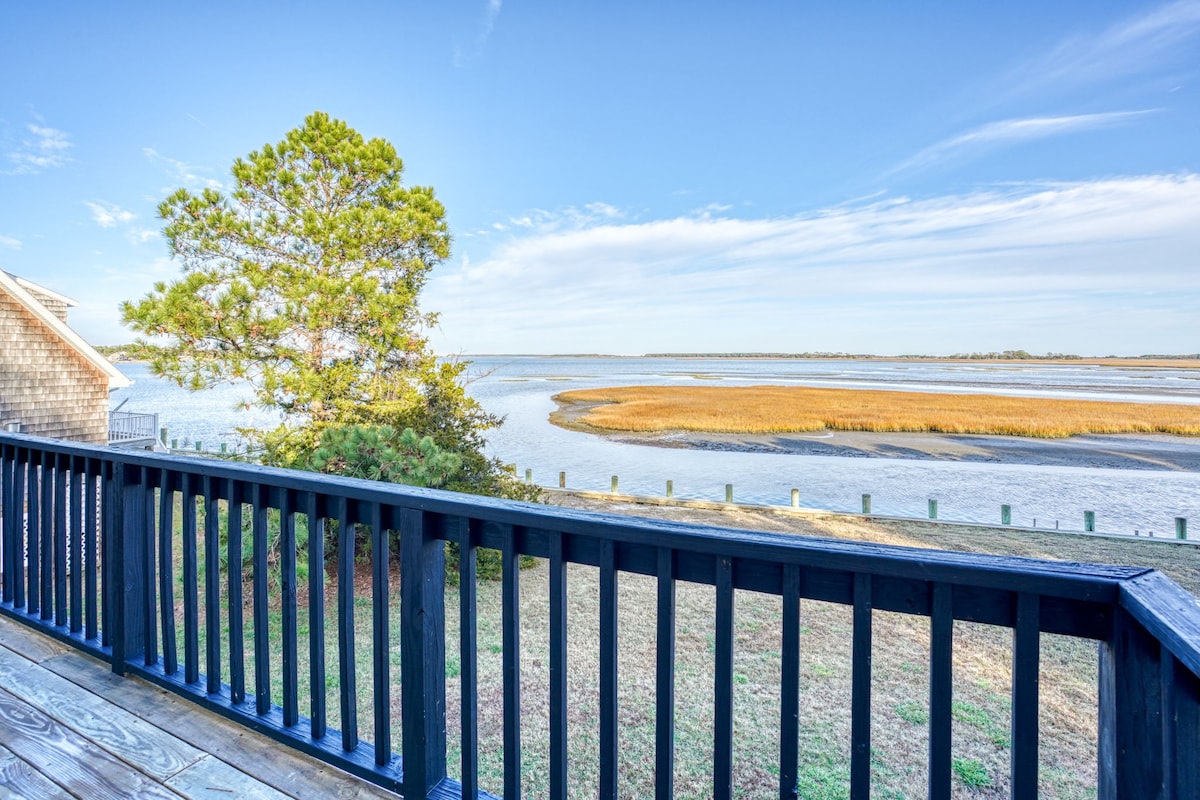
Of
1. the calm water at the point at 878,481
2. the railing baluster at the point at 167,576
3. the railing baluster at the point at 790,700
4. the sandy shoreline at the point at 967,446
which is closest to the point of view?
the railing baluster at the point at 790,700

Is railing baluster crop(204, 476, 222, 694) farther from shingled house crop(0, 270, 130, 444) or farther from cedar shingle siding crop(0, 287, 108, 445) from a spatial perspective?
cedar shingle siding crop(0, 287, 108, 445)

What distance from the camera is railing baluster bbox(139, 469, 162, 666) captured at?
2055 mm

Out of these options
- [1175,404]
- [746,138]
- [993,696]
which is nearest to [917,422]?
[746,138]

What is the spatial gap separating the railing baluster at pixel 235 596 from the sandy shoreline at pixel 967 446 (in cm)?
1963

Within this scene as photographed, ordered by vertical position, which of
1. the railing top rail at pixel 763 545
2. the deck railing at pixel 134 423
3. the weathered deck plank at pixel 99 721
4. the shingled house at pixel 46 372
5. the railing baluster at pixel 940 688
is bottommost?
the weathered deck plank at pixel 99 721

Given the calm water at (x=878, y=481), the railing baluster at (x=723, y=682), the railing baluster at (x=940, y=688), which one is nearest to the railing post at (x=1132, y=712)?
the railing baluster at (x=940, y=688)

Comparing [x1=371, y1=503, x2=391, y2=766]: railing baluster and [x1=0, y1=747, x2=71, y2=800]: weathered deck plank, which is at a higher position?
[x1=371, y1=503, x2=391, y2=766]: railing baluster

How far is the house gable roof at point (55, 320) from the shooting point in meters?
9.27

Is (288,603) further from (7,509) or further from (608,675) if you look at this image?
(7,509)

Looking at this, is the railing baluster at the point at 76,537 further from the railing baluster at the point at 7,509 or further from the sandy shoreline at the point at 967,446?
the sandy shoreline at the point at 967,446

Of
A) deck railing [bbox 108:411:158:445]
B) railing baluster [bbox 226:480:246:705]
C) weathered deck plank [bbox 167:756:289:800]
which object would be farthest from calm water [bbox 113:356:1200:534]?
weathered deck plank [bbox 167:756:289:800]

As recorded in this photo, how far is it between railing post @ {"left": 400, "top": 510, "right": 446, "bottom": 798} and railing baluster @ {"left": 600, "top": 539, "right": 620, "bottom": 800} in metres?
0.45

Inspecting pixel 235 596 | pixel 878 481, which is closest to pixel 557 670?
pixel 235 596

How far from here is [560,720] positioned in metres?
1.33
